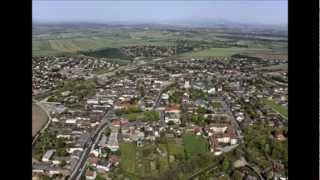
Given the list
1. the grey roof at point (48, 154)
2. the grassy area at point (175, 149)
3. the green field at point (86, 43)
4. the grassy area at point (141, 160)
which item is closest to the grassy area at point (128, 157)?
the grassy area at point (141, 160)

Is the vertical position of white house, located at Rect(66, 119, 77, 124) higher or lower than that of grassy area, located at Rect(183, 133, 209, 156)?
higher

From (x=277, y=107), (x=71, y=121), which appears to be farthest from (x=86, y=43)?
(x=277, y=107)

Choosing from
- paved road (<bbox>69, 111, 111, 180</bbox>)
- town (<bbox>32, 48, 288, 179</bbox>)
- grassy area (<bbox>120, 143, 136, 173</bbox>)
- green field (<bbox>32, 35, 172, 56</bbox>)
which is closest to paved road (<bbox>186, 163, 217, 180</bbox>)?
town (<bbox>32, 48, 288, 179</bbox>)

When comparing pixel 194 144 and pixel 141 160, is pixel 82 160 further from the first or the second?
pixel 194 144

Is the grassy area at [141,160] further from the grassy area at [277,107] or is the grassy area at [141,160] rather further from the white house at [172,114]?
the grassy area at [277,107]

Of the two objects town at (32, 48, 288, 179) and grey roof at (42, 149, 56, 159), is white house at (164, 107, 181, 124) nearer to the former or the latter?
town at (32, 48, 288, 179)
